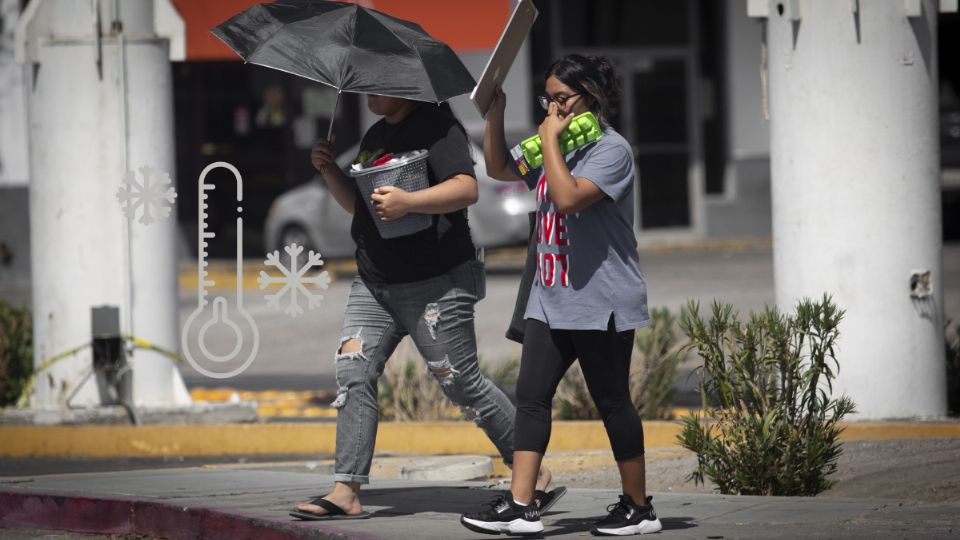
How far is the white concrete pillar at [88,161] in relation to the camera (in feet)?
31.0

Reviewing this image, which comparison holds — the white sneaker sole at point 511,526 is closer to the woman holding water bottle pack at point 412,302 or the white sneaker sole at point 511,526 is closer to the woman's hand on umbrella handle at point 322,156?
the woman holding water bottle pack at point 412,302

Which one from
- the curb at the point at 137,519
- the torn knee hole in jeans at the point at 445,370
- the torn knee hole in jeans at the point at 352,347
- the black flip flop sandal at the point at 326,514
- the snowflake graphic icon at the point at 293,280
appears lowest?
the curb at the point at 137,519

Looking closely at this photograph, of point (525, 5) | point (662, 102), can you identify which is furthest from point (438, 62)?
point (662, 102)

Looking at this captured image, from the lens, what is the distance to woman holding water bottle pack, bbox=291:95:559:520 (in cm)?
618

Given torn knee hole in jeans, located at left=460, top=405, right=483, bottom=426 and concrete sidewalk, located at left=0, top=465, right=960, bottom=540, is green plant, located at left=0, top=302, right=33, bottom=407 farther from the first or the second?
torn knee hole in jeans, located at left=460, top=405, right=483, bottom=426

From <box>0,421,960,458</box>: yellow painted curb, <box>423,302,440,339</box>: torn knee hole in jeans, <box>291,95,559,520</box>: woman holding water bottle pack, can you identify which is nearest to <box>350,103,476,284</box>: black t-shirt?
<box>291,95,559,520</box>: woman holding water bottle pack

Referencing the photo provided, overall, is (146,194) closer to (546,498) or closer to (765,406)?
(546,498)

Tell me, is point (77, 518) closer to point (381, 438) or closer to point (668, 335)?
point (381, 438)

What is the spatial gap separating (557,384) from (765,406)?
4.56 feet

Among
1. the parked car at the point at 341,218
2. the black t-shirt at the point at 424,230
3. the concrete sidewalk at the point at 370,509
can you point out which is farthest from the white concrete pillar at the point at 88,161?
the parked car at the point at 341,218

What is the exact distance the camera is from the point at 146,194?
9.27m

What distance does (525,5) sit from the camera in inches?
232

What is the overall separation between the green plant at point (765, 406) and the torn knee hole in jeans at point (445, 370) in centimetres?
114

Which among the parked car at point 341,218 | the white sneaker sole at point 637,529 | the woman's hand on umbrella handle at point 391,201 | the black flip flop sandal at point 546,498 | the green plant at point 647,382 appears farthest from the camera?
the parked car at point 341,218
